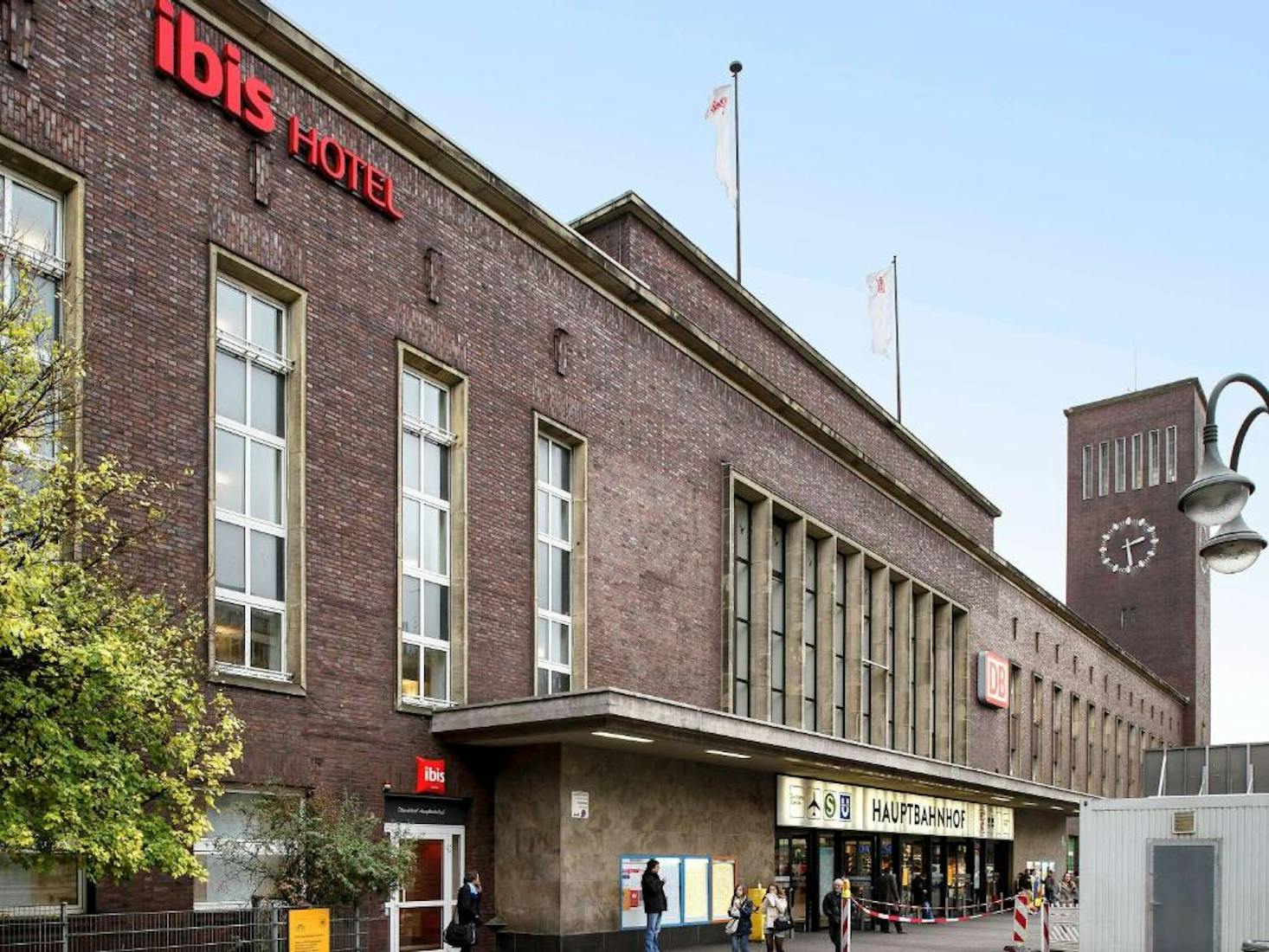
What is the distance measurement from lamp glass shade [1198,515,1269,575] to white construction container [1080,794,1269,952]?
11149 mm

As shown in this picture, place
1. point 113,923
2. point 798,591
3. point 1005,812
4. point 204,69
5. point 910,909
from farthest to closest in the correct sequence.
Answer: point 1005,812 → point 910,909 → point 798,591 → point 204,69 → point 113,923

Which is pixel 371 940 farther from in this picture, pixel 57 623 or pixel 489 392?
pixel 57 623

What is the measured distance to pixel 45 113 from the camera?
1600 cm

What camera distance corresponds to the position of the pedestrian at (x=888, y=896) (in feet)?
109

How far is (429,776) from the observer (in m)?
21.0

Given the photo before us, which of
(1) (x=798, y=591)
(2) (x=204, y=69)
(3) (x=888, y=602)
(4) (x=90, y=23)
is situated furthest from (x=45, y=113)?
(3) (x=888, y=602)

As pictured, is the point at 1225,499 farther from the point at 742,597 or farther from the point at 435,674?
the point at 742,597

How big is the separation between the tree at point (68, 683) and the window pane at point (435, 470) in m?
9.62

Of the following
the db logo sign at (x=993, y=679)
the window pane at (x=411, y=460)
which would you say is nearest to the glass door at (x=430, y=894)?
the window pane at (x=411, y=460)

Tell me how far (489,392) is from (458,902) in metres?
8.31

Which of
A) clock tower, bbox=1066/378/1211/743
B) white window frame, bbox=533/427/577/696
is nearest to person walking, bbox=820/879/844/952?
white window frame, bbox=533/427/577/696

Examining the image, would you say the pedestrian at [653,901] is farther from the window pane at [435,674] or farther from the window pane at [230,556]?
the window pane at [230,556]

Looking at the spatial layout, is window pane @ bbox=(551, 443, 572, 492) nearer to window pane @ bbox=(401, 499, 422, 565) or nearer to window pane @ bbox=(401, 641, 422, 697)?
window pane @ bbox=(401, 499, 422, 565)

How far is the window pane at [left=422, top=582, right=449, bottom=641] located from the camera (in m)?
21.9
